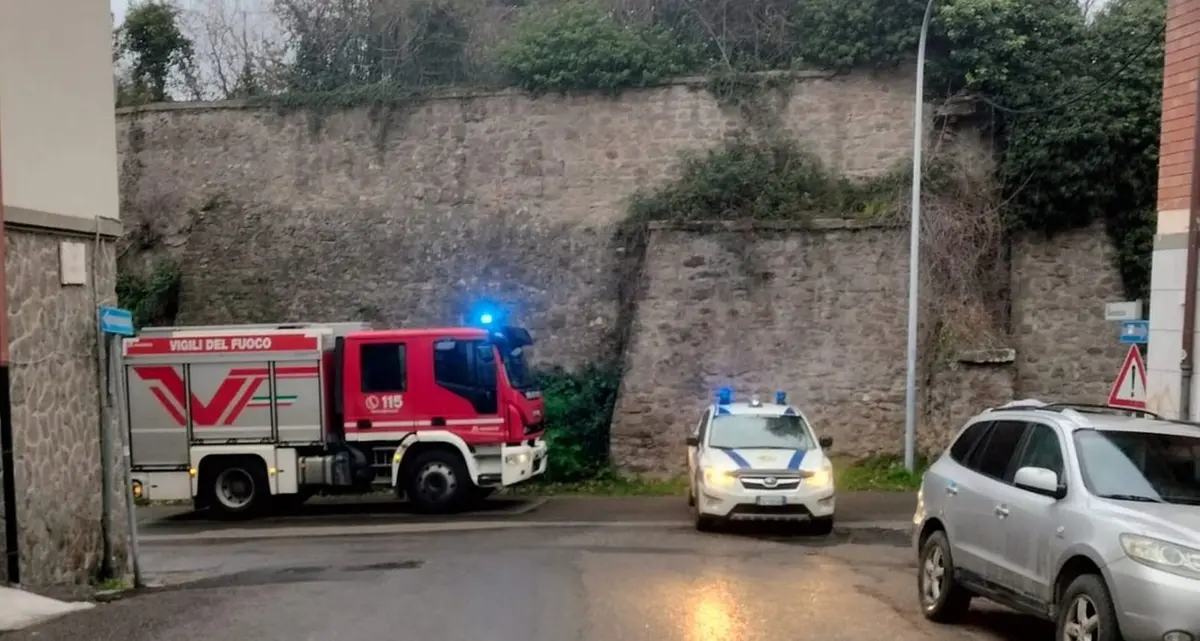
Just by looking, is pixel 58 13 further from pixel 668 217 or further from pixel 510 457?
pixel 668 217

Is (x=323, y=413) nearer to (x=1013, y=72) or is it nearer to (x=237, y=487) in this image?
(x=237, y=487)

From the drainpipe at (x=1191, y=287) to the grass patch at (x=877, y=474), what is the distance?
6730 millimetres

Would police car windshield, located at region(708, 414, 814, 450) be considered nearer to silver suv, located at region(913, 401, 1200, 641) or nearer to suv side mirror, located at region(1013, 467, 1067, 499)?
silver suv, located at region(913, 401, 1200, 641)

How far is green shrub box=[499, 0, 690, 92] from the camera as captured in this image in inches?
883

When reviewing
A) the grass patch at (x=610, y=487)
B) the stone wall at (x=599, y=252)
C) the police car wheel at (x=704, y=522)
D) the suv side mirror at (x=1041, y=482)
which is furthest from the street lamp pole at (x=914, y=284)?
the suv side mirror at (x=1041, y=482)

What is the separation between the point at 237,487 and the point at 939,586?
12744mm

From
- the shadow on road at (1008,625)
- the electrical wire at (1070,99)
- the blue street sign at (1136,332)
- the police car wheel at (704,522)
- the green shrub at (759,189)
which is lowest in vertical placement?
the police car wheel at (704,522)

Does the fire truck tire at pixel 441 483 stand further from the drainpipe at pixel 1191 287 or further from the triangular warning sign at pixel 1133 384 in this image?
the drainpipe at pixel 1191 287

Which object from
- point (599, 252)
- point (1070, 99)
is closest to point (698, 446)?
point (599, 252)

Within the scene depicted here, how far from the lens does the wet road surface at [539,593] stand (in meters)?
8.16

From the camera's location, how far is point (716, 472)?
1443 cm

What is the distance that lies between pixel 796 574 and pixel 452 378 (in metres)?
7.79

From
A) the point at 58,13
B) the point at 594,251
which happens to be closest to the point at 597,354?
the point at 594,251

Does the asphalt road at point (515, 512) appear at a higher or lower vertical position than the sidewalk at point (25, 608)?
lower
